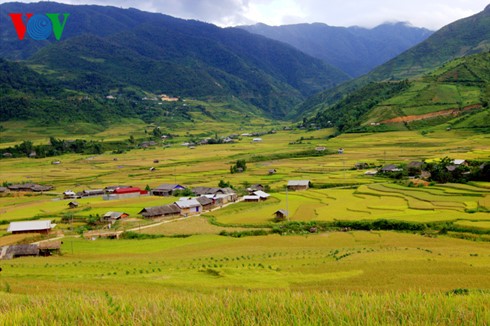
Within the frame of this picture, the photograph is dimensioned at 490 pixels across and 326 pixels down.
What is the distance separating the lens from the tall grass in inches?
229

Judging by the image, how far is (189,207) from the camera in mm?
43906

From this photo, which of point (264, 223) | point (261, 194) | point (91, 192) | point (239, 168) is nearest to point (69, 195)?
point (91, 192)

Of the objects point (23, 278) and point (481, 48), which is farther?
point (481, 48)

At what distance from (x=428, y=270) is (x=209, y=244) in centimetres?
1596

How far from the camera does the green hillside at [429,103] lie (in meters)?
98.2

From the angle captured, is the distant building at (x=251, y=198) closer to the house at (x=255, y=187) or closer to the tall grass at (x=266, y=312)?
the house at (x=255, y=187)

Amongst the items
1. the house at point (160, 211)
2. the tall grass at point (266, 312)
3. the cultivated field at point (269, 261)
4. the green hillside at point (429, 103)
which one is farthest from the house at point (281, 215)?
the green hillside at point (429, 103)

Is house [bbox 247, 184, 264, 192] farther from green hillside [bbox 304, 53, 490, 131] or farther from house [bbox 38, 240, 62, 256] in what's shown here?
green hillside [bbox 304, 53, 490, 131]

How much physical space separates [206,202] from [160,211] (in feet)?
20.7

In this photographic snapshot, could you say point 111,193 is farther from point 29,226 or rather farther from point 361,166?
point 361,166

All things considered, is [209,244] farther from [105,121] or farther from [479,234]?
[105,121]

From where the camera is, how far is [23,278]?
819 inches

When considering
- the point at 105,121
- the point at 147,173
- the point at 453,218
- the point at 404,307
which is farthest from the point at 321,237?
the point at 105,121

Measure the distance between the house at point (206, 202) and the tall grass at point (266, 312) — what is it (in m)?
38.8
